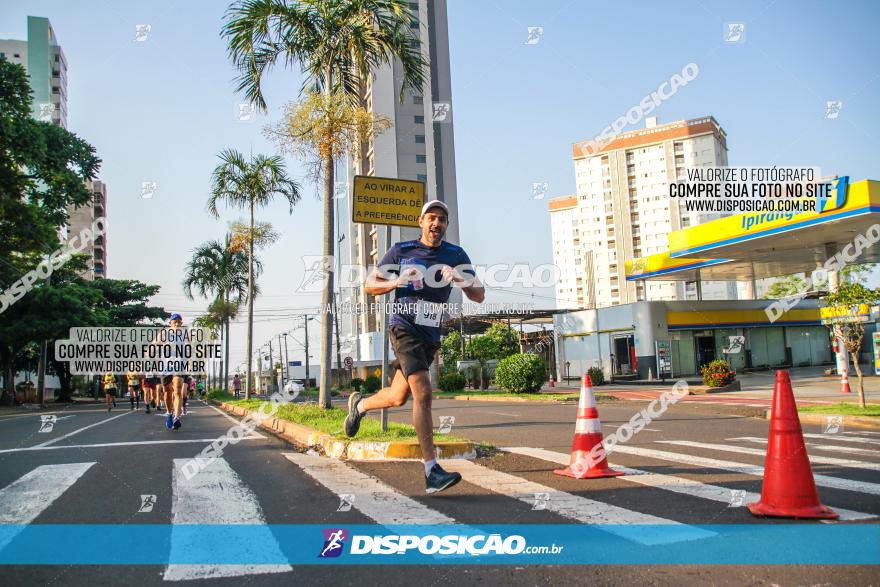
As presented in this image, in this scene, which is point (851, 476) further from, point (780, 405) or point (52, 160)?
point (52, 160)

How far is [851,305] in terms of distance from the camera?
14.0m

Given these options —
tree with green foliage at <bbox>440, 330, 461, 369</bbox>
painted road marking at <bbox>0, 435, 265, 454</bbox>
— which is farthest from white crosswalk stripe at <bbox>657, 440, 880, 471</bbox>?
tree with green foliage at <bbox>440, 330, 461, 369</bbox>

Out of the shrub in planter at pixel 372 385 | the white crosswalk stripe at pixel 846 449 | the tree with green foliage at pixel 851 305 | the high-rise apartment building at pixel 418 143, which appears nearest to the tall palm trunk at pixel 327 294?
the white crosswalk stripe at pixel 846 449

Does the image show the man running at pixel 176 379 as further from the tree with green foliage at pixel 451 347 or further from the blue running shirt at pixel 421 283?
the tree with green foliage at pixel 451 347

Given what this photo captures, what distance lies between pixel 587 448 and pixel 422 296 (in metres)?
1.93

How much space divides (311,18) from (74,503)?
34.4 feet

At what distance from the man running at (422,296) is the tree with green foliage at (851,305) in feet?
37.3

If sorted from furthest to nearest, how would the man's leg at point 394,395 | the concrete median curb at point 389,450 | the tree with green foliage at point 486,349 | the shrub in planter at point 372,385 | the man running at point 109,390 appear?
1. the tree with green foliage at point 486,349
2. the shrub in planter at point 372,385
3. the man running at point 109,390
4. the concrete median curb at point 389,450
5. the man's leg at point 394,395

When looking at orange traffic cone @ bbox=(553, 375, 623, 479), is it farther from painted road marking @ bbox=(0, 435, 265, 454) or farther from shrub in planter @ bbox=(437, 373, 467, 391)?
shrub in planter @ bbox=(437, 373, 467, 391)

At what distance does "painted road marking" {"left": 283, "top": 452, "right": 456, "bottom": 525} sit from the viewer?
13.6 ft

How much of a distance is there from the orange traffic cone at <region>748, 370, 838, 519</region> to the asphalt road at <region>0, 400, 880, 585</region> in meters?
0.16

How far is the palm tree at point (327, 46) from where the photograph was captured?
1277 centimetres

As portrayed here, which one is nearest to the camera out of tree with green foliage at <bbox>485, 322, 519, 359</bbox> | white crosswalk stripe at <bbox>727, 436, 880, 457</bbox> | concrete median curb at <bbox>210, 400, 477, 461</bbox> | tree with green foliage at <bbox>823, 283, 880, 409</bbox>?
concrete median curb at <bbox>210, 400, 477, 461</bbox>

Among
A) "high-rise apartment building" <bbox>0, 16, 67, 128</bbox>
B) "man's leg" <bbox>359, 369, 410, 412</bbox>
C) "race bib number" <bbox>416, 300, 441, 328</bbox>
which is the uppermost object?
"high-rise apartment building" <bbox>0, 16, 67, 128</bbox>
